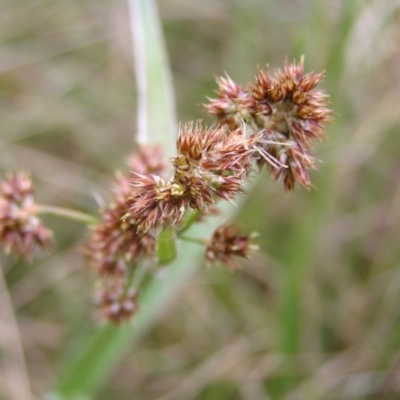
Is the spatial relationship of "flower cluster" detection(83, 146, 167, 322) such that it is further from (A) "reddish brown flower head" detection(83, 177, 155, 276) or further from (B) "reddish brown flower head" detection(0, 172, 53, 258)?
(B) "reddish brown flower head" detection(0, 172, 53, 258)

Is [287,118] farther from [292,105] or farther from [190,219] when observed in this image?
[190,219]

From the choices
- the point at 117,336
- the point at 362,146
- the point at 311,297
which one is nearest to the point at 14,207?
the point at 117,336

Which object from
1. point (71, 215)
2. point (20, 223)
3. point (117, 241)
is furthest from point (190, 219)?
point (20, 223)

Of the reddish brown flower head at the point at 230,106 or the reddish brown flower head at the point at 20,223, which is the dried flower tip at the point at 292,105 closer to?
the reddish brown flower head at the point at 230,106

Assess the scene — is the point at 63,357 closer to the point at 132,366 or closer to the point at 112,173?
the point at 132,366

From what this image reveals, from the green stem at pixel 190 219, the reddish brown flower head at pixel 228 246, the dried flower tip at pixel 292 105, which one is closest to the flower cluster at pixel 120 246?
the green stem at pixel 190 219

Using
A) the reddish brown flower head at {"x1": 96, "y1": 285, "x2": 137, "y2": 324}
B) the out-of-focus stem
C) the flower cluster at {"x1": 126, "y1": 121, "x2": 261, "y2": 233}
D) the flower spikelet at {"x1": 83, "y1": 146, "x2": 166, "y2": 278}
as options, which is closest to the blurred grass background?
the out-of-focus stem
